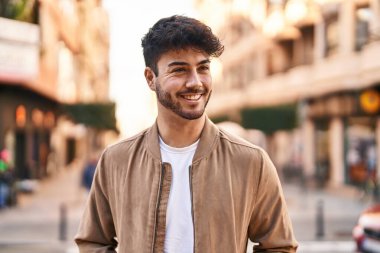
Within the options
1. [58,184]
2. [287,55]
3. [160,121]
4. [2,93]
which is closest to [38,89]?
[2,93]

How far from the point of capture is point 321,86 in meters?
28.3

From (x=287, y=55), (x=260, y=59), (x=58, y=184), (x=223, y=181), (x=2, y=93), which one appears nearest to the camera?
(x=223, y=181)

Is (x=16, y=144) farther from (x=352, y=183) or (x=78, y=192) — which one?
(x=352, y=183)

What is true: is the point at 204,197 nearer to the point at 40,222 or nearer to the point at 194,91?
the point at 194,91

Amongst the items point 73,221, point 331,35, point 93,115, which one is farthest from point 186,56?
point 331,35

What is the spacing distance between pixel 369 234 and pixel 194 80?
332 inches

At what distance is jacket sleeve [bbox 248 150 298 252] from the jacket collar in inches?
8.0

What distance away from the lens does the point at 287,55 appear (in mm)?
35281

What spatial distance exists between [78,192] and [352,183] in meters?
10.6

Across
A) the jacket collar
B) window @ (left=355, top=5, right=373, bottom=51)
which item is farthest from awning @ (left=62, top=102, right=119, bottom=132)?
the jacket collar

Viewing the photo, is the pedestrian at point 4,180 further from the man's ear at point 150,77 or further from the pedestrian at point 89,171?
the man's ear at point 150,77

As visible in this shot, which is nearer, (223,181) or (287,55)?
(223,181)

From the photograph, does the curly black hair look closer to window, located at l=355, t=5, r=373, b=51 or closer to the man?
the man

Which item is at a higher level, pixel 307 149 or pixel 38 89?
pixel 38 89
